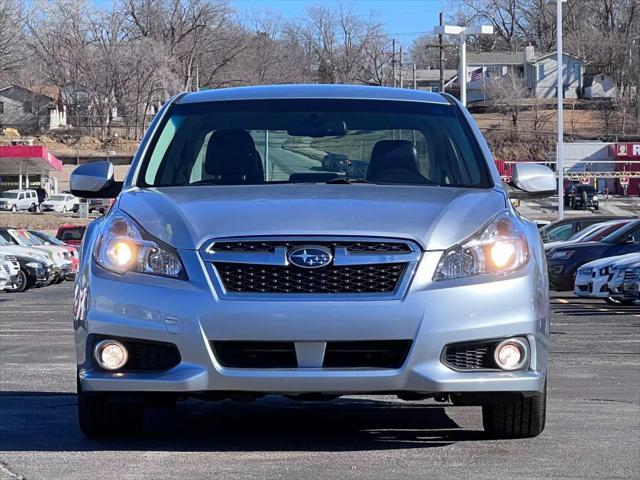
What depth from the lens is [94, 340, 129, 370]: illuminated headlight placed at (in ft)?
19.1

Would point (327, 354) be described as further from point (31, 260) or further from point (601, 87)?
point (601, 87)

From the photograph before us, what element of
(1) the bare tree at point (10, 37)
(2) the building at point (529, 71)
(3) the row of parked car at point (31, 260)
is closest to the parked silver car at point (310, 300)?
(3) the row of parked car at point (31, 260)

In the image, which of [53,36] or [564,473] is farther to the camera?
[53,36]

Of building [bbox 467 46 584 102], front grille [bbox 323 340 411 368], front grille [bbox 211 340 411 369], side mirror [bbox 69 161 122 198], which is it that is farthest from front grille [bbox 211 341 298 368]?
building [bbox 467 46 584 102]

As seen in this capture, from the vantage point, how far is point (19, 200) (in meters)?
69.5

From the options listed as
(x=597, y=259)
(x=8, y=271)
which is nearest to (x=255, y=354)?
(x=597, y=259)

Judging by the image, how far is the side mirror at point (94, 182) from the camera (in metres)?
7.07

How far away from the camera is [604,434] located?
22.4 feet

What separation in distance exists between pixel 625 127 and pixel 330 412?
97.7 meters

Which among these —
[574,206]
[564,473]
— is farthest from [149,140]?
[574,206]

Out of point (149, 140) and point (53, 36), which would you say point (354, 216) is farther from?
point (53, 36)

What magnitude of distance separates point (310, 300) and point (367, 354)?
0.37m

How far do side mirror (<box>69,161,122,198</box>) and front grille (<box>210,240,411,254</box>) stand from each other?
154 cm

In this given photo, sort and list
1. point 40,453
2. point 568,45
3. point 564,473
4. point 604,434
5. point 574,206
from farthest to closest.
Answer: point 568,45, point 574,206, point 604,434, point 40,453, point 564,473
